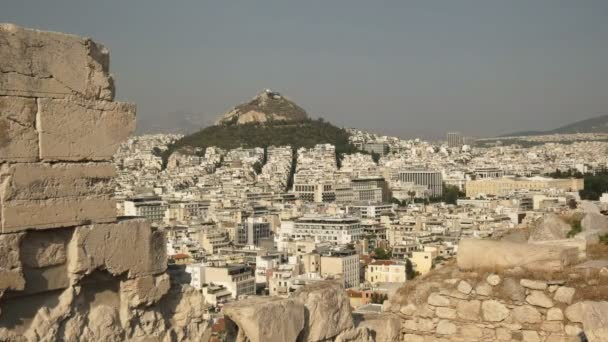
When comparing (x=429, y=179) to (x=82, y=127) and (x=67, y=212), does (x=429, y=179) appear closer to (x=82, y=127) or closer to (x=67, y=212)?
(x=82, y=127)

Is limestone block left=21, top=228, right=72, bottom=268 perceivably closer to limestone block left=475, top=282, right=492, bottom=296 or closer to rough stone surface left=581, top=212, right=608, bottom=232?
limestone block left=475, top=282, right=492, bottom=296

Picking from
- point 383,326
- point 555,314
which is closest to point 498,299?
point 555,314

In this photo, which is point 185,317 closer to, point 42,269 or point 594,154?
→ point 42,269

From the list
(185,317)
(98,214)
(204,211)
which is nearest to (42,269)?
(98,214)

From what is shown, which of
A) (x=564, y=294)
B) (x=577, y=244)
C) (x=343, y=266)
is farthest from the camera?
(x=343, y=266)

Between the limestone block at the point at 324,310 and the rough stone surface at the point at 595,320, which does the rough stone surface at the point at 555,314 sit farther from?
the limestone block at the point at 324,310

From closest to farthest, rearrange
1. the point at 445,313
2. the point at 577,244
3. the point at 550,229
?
the point at 445,313
the point at 577,244
the point at 550,229

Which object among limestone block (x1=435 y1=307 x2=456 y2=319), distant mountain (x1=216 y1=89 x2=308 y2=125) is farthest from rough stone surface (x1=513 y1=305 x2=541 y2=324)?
distant mountain (x1=216 y1=89 x2=308 y2=125)
